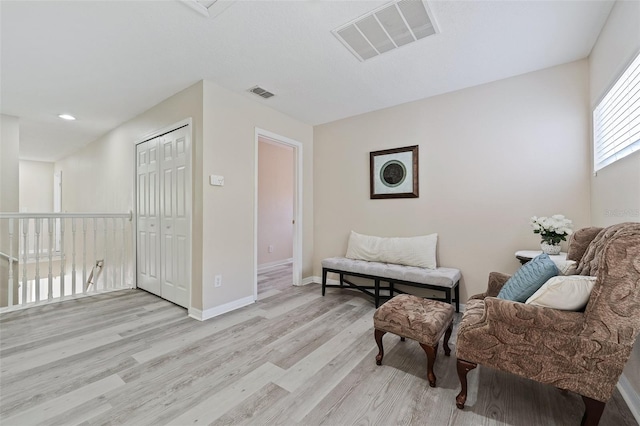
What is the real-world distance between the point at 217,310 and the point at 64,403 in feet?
4.34

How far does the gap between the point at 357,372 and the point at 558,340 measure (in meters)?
1.13

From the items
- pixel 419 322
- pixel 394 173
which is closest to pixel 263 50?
pixel 394 173

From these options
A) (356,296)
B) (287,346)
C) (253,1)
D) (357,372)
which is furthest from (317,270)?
(253,1)

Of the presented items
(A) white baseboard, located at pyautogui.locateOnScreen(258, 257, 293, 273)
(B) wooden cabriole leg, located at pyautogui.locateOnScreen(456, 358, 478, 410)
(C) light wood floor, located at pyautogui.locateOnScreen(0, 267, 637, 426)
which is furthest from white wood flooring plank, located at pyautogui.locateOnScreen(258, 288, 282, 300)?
(B) wooden cabriole leg, located at pyautogui.locateOnScreen(456, 358, 478, 410)

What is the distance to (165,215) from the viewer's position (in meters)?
3.16

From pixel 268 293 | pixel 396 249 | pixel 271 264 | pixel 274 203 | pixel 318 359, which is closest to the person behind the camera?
pixel 318 359

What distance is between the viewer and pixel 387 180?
3.37 m

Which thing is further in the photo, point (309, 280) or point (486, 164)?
point (309, 280)

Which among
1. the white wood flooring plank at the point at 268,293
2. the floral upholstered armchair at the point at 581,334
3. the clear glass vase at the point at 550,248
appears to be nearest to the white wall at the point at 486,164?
the clear glass vase at the point at 550,248

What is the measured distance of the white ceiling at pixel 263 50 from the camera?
5.82 feet

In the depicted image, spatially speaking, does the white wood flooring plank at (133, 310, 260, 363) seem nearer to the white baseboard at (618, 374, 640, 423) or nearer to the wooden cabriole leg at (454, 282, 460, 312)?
the wooden cabriole leg at (454, 282, 460, 312)

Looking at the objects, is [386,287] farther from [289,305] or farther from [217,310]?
[217,310]

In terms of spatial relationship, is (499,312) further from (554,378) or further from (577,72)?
(577,72)

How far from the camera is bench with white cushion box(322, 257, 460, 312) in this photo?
2.58m
